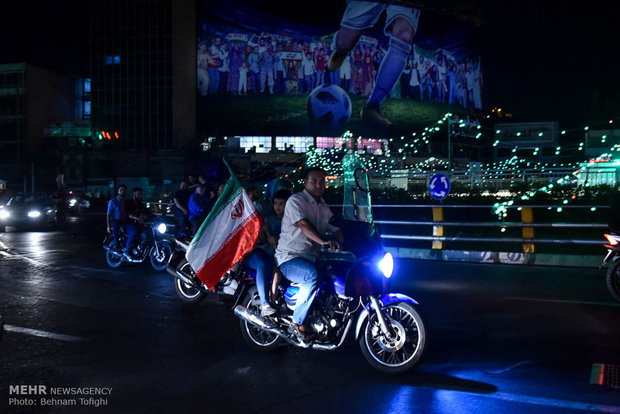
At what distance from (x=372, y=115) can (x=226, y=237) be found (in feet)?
227

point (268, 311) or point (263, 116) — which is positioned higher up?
point (263, 116)

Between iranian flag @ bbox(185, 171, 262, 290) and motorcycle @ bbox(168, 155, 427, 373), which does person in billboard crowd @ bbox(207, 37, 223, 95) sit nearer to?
iranian flag @ bbox(185, 171, 262, 290)

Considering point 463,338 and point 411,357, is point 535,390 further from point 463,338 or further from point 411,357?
point 463,338

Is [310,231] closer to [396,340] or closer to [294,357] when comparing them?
[396,340]

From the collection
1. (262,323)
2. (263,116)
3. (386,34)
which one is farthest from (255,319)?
(386,34)

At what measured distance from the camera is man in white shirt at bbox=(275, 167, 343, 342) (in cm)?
550

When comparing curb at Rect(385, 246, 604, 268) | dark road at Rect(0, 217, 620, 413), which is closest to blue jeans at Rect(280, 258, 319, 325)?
dark road at Rect(0, 217, 620, 413)

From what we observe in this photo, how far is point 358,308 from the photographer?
5.57 meters

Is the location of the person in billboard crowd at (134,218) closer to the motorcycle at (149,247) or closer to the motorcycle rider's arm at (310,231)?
the motorcycle at (149,247)

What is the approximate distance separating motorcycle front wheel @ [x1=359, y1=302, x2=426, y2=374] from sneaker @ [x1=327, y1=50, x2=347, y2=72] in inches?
2694

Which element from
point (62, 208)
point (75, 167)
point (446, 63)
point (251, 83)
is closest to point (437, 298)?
point (62, 208)

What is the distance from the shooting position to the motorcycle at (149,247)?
12.5 meters

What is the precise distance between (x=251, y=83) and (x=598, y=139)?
41.1 m

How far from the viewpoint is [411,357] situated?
5254 mm
